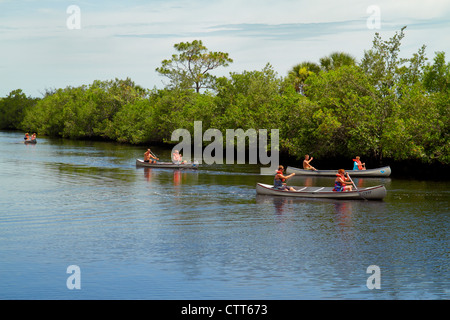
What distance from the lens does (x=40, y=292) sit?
13812 millimetres

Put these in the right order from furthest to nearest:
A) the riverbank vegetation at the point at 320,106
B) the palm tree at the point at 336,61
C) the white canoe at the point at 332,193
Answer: the palm tree at the point at 336,61 < the riverbank vegetation at the point at 320,106 < the white canoe at the point at 332,193

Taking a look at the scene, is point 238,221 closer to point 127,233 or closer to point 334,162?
point 127,233

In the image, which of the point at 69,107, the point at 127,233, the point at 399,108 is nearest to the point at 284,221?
the point at 127,233

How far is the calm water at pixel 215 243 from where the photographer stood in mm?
14305

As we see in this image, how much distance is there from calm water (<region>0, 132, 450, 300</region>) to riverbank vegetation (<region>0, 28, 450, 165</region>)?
36.3 ft

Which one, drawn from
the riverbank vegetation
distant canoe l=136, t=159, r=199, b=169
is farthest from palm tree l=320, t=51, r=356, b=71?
distant canoe l=136, t=159, r=199, b=169

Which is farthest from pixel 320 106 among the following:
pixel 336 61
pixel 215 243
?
pixel 215 243

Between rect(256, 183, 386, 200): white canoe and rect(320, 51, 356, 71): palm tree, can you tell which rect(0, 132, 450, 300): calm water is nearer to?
rect(256, 183, 386, 200): white canoe

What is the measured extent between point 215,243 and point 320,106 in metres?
35.2

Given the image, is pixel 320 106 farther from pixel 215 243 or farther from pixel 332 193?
pixel 215 243

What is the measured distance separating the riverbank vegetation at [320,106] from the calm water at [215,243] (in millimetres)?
11063

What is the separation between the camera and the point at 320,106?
5191 centimetres

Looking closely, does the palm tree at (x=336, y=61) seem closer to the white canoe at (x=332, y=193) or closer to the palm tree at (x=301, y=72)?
the palm tree at (x=301, y=72)

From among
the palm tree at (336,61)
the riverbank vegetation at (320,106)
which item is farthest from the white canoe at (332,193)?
the palm tree at (336,61)
